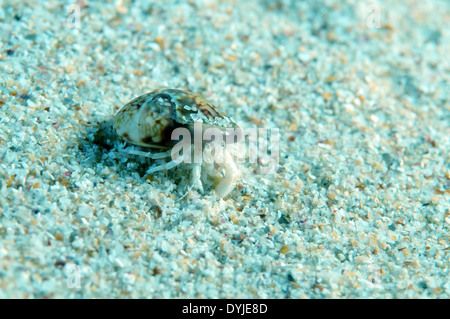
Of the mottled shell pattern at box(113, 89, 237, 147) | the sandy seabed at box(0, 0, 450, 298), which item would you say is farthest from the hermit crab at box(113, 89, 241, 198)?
the sandy seabed at box(0, 0, 450, 298)

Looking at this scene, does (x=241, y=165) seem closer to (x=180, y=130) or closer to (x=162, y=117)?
(x=180, y=130)

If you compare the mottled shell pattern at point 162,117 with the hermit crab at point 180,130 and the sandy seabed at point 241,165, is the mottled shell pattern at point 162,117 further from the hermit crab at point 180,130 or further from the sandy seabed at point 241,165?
the sandy seabed at point 241,165

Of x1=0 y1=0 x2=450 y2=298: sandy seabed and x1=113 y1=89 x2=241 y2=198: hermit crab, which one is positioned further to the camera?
x1=113 y1=89 x2=241 y2=198: hermit crab

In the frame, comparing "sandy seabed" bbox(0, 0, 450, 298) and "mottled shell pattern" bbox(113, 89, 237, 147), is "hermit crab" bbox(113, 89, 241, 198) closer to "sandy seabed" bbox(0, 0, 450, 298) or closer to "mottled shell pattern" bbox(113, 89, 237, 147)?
"mottled shell pattern" bbox(113, 89, 237, 147)

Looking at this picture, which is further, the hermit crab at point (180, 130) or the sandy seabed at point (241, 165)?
the hermit crab at point (180, 130)

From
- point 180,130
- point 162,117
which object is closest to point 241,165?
point 180,130

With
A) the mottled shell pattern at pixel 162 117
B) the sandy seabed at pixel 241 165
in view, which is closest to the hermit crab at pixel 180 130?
the mottled shell pattern at pixel 162 117
